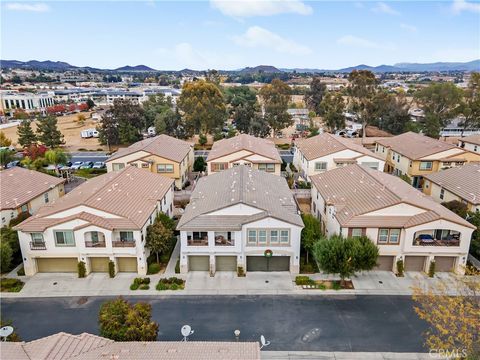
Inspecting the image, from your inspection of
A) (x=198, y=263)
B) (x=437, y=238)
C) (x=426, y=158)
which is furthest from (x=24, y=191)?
(x=426, y=158)

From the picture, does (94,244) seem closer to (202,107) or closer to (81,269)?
(81,269)

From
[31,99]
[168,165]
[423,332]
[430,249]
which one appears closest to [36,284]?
[168,165]

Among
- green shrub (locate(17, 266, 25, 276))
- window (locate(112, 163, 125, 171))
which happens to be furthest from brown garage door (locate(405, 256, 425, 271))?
window (locate(112, 163, 125, 171))

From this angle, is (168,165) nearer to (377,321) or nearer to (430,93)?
(377,321)

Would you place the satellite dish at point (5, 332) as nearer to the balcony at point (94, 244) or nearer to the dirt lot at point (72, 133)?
the balcony at point (94, 244)

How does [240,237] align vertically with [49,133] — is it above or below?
below
